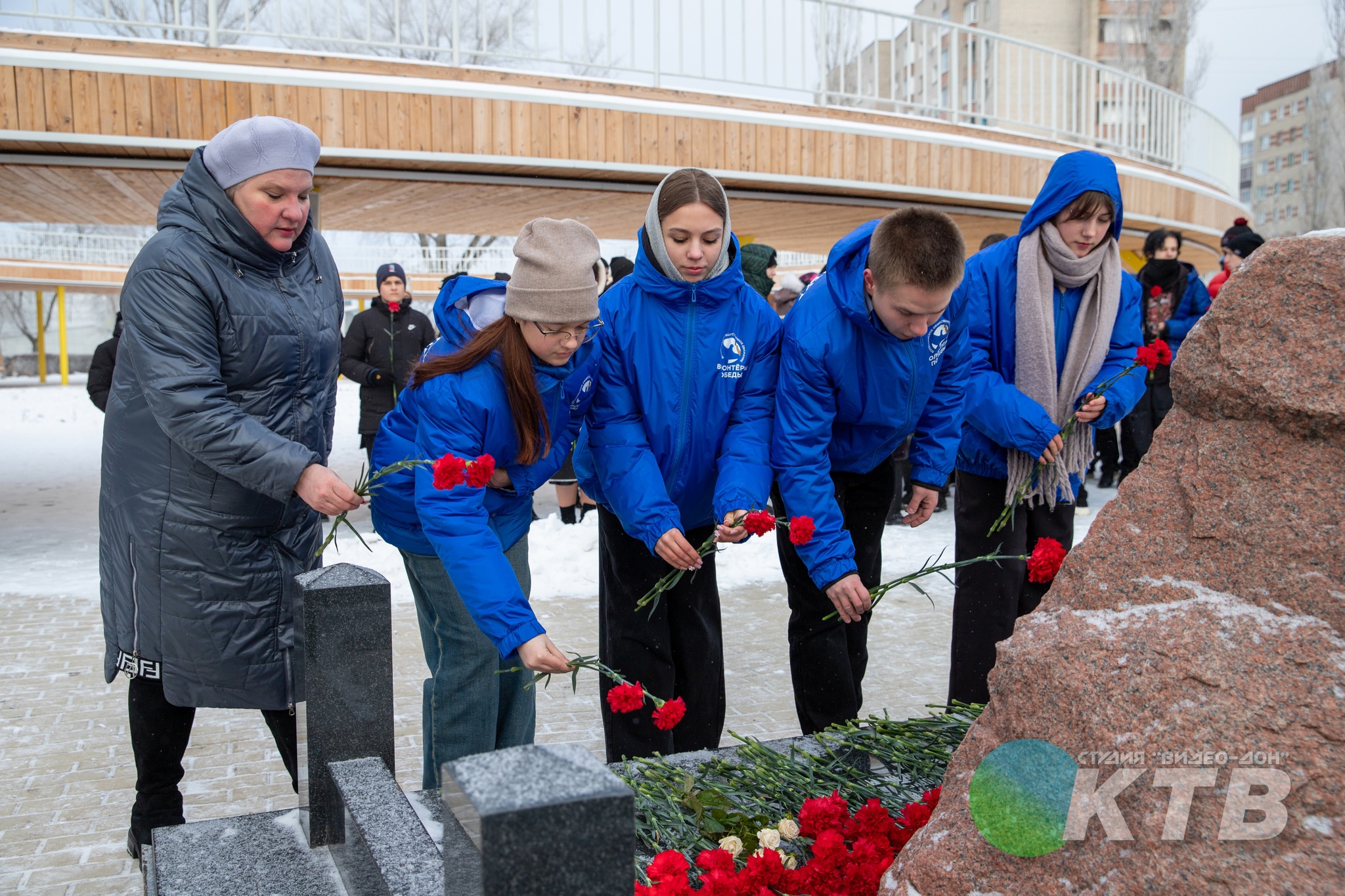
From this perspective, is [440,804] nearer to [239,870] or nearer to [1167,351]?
[239,870]

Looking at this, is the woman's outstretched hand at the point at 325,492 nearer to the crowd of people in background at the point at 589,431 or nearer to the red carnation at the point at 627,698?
the crowd of people in background at the point at 589,431

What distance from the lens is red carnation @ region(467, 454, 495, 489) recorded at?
2307 millimetres

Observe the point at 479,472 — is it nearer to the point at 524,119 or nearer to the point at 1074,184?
the point at 1074,184

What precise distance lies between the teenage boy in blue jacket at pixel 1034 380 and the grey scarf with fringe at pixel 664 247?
2.84 ft

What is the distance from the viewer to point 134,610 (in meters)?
2.71

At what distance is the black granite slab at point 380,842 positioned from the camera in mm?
2049

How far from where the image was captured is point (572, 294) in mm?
2516

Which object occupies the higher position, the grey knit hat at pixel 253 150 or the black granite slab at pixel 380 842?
the grey knit hat at pixel 253 150

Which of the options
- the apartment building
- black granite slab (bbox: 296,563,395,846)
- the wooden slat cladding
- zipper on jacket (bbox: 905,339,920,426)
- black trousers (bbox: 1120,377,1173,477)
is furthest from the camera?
the apartment building

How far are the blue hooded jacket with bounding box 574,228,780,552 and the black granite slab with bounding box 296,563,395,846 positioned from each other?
0.71 m

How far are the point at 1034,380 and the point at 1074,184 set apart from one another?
2.07 ft

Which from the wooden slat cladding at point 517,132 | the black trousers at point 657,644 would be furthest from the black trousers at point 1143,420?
the black trousers at point 657,644

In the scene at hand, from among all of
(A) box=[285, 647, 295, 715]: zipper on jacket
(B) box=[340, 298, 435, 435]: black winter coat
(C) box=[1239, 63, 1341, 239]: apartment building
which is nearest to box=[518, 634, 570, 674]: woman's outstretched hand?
(A) box=[285, 647, 295, 715]: zipper on jacket

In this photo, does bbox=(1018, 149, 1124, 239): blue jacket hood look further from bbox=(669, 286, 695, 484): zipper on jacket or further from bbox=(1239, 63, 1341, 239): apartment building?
bbox=(1239, 63, 1341, 239): apartment building
